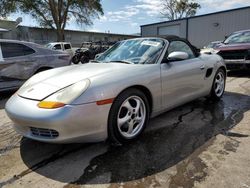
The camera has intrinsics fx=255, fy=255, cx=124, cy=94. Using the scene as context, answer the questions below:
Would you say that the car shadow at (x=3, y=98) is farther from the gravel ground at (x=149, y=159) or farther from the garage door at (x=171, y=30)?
the garage door at (x=171, y=30)

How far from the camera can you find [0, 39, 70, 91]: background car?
237 inches

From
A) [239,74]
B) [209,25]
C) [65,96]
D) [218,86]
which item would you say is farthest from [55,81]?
[209,25]

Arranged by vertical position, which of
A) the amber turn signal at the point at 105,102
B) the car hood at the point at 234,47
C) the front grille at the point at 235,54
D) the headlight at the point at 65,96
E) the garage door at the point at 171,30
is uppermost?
the garage door at the point at 171,30

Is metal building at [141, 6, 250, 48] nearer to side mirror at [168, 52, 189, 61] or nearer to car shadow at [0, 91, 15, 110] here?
car shadow at [0, 91, 15, 110]

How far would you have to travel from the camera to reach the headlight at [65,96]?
2588 mm

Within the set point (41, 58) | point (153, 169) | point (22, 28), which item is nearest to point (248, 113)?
point (153, 169)

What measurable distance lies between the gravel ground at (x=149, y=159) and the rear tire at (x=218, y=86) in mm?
1106

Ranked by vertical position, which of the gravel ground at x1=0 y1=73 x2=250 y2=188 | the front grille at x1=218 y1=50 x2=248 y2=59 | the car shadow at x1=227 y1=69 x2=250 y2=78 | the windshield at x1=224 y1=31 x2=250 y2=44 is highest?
the windshield at x1=224 y1=31 x2=250 y2=44

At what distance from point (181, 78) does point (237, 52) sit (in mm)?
5068

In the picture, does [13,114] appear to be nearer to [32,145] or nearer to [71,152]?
[32,145]

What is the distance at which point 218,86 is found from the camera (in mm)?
5012

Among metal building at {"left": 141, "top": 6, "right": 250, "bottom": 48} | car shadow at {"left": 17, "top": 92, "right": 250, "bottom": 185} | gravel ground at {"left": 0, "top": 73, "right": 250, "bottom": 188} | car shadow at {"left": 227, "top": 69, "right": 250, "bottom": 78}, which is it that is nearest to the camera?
gravel ground at {"left": 0, "top": 73, "right": 250, "bottom": 188}

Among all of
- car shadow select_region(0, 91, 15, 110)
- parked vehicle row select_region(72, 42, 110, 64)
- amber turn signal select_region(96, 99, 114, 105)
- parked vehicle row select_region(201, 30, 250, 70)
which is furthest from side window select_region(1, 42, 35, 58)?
parked vehicle row select_region(72, 42, 110, 64)

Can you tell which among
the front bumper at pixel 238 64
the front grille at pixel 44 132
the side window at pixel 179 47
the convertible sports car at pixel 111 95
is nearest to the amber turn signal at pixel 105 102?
the convertible sports car at pixel 111 95
